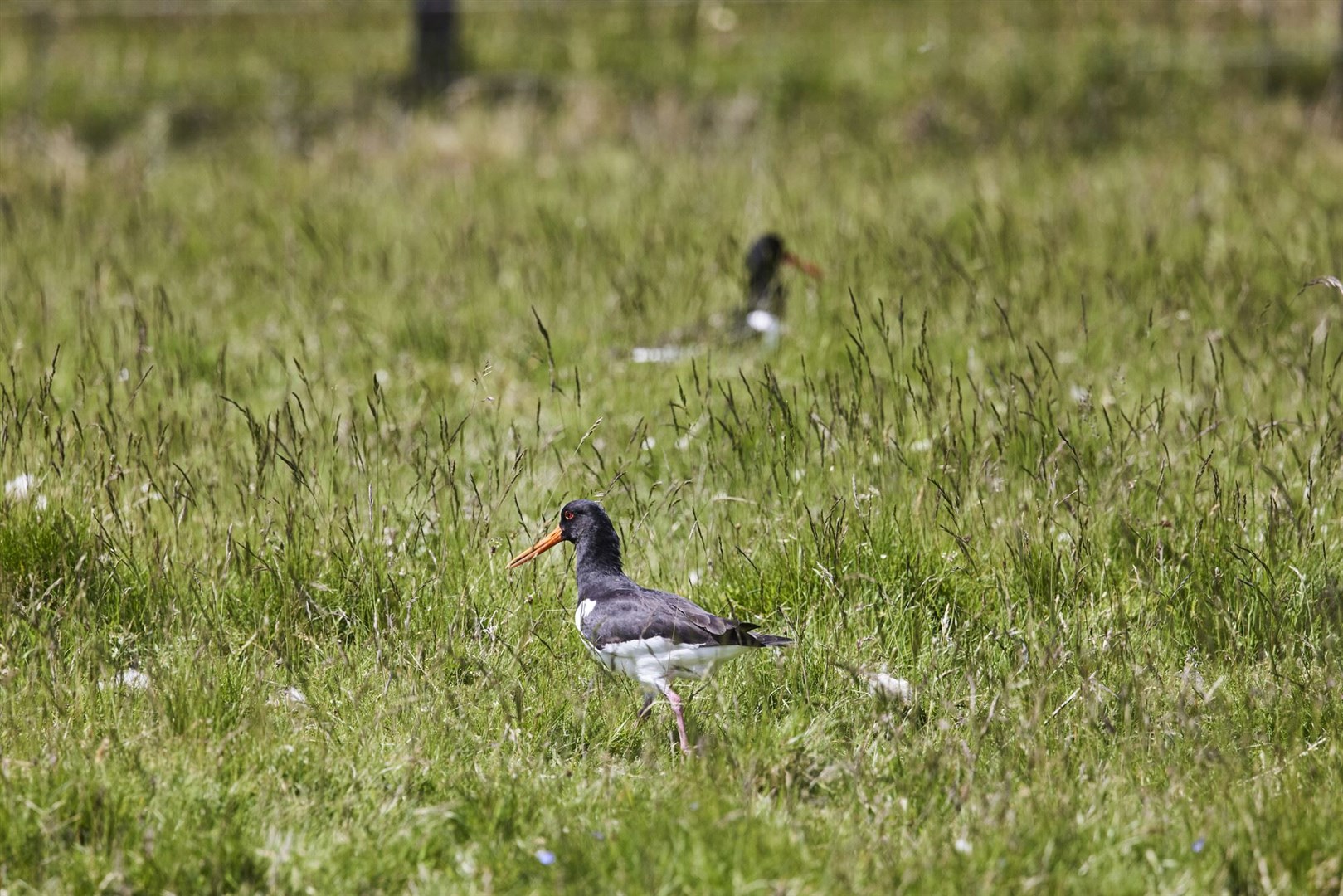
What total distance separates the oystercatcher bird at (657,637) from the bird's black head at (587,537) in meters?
0.15

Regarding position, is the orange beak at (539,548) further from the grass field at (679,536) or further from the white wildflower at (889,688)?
the white wildflower at (889,688)

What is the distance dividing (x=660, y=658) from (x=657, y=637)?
58 mm

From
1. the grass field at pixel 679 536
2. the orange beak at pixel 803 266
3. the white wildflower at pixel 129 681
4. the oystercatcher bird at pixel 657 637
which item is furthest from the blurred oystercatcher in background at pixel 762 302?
the white wildflower at pixel 129 681

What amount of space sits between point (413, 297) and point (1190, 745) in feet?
17.2

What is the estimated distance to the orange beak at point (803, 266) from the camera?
7.48 meters

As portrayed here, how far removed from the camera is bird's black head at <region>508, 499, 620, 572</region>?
4320mm

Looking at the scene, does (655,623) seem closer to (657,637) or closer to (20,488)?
(657,637)

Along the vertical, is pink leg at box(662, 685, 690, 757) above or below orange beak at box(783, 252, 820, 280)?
below

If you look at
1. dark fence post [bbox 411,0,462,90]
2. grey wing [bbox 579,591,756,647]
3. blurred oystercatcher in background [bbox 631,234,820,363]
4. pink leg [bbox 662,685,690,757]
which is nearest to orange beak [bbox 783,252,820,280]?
blurred oystercatcher in background [bbox 631,234,820,363]

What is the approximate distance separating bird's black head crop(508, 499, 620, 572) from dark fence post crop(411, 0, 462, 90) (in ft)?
39.6

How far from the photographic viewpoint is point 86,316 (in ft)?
21.5

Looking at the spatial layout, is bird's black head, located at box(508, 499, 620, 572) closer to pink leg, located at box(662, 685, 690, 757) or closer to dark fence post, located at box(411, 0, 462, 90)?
pink leg, located at box(662, 685, 690, 757)

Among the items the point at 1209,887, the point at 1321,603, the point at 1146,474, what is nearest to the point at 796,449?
the point at 1146,474

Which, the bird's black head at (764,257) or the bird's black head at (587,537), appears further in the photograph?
the bird's black head at (764,257)
